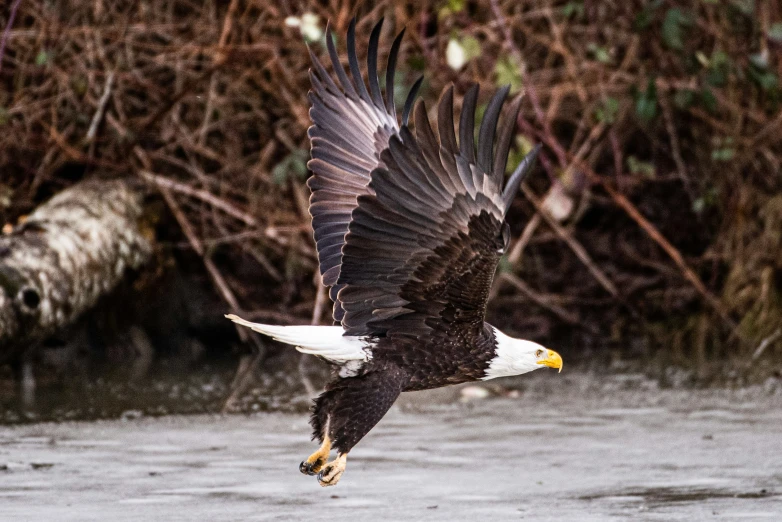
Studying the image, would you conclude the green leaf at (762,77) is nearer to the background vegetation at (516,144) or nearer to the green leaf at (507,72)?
the background vegetation at (516,144)

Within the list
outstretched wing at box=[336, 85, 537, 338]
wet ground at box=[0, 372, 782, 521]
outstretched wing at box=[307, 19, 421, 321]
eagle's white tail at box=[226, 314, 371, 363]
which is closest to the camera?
outstretched wing at box=[336, 85, 537, 338]

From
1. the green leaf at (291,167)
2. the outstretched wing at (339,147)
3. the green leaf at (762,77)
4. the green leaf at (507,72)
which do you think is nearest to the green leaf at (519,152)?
the green leaf at (507,72)

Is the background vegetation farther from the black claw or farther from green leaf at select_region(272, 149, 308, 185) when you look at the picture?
the black claw

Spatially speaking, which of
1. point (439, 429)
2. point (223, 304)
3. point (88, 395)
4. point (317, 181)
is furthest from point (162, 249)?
point (317, 181)

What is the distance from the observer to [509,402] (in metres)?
6.34

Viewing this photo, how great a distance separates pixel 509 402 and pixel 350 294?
231 centimetres

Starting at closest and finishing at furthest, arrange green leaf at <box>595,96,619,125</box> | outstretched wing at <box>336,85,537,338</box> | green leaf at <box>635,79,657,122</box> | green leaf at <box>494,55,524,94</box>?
outstretched wing at <box>336,85,537,338</box>
green leaf at <box>494,55,524,94</box>
green leaf at <box>635,79,657,122</box>
green leaf at <box>595,96,619,125</box>

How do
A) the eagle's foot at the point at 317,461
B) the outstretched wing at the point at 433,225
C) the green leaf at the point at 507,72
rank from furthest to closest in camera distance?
the green leaf at the point at 507,72, the eagle's foot at the point at 317,461, the outstretched wing at the point at 433,225

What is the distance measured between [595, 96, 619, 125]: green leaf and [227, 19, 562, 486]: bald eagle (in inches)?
148

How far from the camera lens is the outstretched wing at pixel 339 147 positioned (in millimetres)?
4492

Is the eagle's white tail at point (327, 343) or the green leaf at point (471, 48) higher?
the green leaf at point (471, 48)

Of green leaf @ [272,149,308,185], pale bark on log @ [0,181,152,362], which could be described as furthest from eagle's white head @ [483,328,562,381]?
green leaf @ [272,149,308,185]

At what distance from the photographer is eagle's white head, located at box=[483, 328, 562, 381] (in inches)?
170

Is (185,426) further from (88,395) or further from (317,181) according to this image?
(317,181)
